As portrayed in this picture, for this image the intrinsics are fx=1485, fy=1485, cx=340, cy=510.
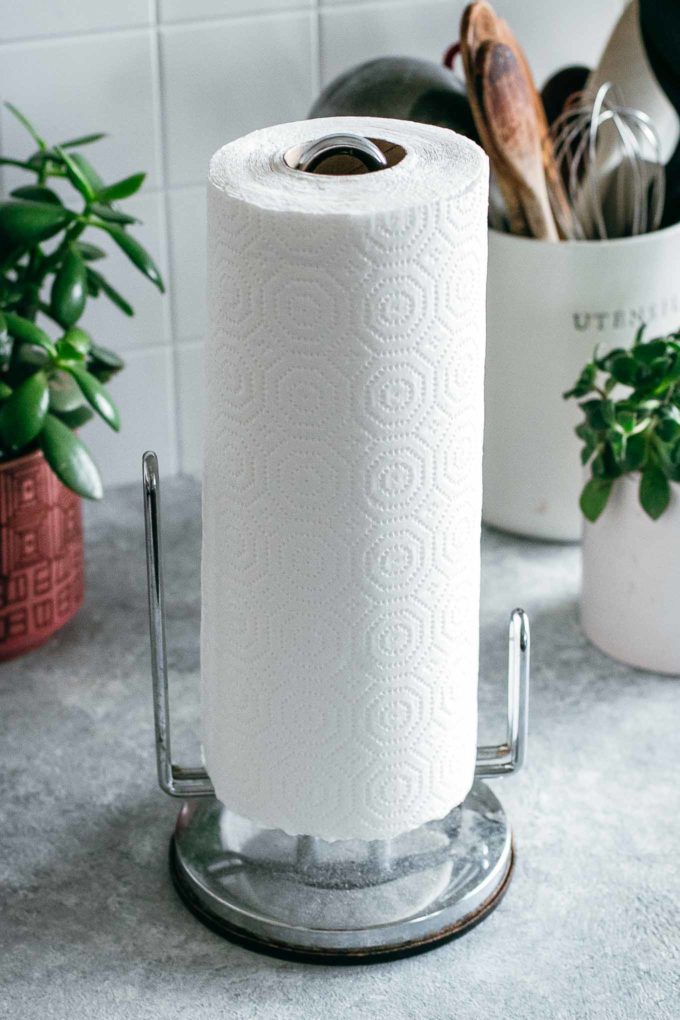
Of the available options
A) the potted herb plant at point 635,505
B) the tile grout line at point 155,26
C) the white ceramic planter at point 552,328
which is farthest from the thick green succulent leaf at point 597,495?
the tile grout line at point 155,26

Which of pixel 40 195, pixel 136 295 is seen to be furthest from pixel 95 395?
pixel 136 295

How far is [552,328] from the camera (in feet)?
2.73

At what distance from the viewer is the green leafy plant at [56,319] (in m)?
0.69

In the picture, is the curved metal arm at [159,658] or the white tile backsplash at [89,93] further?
the white tile backsplash at [89,93]

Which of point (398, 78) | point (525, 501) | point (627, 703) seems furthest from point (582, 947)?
point (398, 78)

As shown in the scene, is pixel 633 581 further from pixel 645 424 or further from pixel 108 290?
pixel 108 290

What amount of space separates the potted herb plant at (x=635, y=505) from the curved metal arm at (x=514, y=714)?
14 cm

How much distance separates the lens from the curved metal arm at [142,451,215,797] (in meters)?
0.57

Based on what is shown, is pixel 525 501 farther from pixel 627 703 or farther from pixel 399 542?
pixel 399 542

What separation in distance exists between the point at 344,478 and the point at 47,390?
23 centimetres

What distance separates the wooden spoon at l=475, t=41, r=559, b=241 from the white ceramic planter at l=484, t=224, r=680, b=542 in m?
0.02

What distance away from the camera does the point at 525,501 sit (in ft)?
2.91

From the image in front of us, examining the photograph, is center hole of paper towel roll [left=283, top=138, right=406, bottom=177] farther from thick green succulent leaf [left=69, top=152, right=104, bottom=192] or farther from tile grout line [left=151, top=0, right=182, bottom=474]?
tile grout line [left=151, top=0, right=182, bottom=474]

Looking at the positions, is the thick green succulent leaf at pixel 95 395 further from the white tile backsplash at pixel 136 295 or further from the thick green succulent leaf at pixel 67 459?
the white tile backsplash at pixel 136 295
